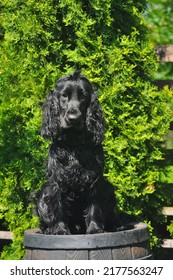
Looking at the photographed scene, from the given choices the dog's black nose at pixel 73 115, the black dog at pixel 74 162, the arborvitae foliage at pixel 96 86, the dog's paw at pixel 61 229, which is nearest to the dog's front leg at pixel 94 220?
the black dog at pixel 74 162

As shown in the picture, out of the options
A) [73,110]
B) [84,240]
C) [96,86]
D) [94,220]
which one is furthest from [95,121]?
[96,86]

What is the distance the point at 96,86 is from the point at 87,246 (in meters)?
2.10

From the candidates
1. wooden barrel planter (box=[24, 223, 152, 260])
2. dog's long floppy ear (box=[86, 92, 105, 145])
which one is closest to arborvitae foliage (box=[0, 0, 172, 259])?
dog's long floppy ear (box=[86, 92, 105, 145])

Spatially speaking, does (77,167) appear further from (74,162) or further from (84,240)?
(84,240)

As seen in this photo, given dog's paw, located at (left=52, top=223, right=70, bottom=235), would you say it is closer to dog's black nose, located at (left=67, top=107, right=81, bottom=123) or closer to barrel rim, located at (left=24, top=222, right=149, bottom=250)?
barrel rim, located at (left=24, top=222, right=149, bottom=250)

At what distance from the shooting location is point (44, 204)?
348 centimetres

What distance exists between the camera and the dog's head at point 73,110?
3242 millimetres

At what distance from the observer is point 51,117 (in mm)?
3449

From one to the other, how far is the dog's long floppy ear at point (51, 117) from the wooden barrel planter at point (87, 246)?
1.98ft

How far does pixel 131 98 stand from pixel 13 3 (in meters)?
1.38

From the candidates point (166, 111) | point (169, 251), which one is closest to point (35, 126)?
point (166, 111)

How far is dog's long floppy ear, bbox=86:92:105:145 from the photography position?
11.0ft

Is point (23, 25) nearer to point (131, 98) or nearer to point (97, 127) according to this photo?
point (131, 98)

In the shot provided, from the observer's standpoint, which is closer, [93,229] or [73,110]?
[73,110]
